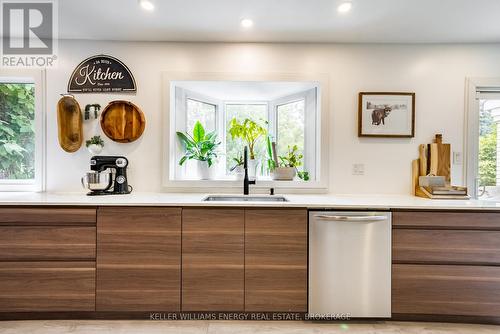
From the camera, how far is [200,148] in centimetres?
269

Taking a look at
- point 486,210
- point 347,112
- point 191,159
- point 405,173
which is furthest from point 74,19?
point 486,210

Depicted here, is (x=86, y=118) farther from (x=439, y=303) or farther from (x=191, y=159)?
(x=439, y=303)

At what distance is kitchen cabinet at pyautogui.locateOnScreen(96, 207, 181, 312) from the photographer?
1935mm

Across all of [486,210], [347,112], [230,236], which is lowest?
[230,236]

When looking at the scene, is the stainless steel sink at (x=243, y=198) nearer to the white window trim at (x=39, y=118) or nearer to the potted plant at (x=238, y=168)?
the potted plant at (x=238, y=168)

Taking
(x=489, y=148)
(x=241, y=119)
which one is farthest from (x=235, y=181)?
(x=489, y=148)

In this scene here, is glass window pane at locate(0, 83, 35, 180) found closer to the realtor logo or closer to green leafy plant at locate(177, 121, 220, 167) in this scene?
the realtor logo

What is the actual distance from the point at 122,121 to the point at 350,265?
2.26 meters

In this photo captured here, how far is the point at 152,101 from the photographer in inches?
99.7

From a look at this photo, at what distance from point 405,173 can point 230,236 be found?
5.70 feet

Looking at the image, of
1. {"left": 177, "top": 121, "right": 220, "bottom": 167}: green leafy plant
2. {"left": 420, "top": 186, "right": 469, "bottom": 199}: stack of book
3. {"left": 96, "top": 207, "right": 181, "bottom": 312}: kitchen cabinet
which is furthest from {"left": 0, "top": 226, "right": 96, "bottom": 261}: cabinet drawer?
{"left": 420, "top": 186, "right": 469, "bottom": 199}: stack of book

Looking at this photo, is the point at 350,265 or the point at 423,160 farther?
the point at 423,160

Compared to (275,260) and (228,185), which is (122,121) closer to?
(228,185)

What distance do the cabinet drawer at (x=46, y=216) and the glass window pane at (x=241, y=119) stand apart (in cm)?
139
